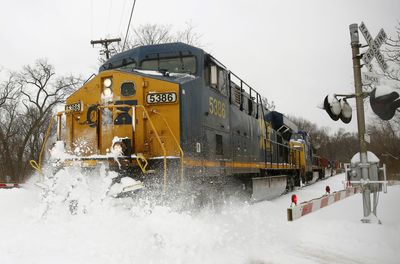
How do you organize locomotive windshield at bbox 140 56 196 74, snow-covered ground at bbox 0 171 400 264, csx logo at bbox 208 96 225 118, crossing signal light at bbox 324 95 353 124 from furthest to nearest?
csx logo at bbox 208 96 225 118 < locomotive windshield at bbox 140 56 196 74 < crossing signal light at bbox 324 95 353 124 < snow-covered ground at bbox 0 171 400 264

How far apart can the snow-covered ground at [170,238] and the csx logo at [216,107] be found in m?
2.18

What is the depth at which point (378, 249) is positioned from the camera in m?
5.72

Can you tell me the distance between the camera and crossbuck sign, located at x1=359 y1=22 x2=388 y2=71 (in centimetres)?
683

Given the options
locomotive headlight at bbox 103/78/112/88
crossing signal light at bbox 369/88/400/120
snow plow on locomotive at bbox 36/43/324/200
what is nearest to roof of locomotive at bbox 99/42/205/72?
snow plow on locomotive at bbox 36/43/324/200

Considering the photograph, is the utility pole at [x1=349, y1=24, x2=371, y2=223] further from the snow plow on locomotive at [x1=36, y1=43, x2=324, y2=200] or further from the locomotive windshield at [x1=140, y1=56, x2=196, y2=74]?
the locomotive windshield at [x1=140, y1=56, x2=196, y2=74]

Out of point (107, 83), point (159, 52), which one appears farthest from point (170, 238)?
point (159, 52)

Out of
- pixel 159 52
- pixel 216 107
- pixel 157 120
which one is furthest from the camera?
pixel 216 107

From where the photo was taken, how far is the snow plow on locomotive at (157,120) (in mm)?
6680

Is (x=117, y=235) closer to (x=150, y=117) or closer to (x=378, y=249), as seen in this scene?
(x=150, y=117)

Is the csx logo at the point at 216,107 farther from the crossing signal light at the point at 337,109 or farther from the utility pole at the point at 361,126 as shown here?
the utility pole at the point at 361,126

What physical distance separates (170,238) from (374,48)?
4.99 meters

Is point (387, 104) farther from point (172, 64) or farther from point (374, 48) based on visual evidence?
point (172, 64)

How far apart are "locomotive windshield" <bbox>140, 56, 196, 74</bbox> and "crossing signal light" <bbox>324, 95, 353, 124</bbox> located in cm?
279

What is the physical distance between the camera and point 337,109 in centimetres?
752
